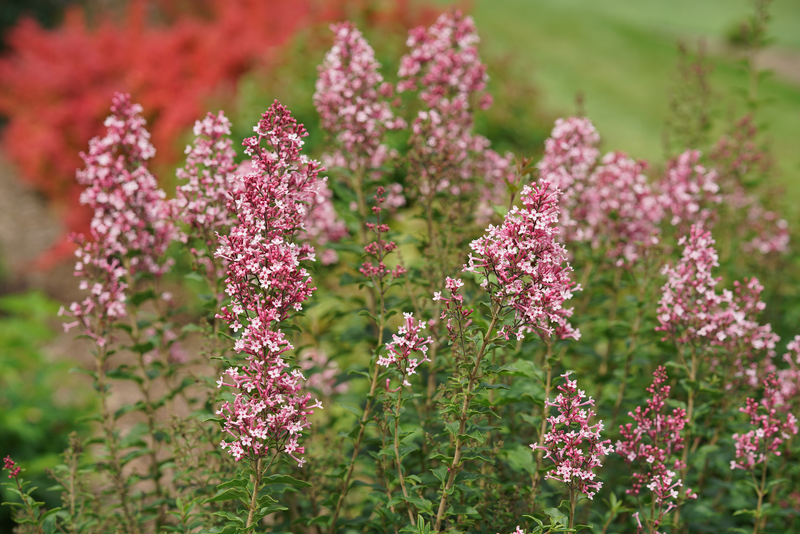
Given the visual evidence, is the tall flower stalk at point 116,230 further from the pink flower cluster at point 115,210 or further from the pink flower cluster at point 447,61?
the pink flower cluster at point 447,61

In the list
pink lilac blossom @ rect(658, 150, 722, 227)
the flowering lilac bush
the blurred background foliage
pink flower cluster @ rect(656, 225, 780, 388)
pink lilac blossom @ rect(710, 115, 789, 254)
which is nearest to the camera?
the flowering lilac bush

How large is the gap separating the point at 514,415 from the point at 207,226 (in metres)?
1.80

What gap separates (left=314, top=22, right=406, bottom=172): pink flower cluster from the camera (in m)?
3.48

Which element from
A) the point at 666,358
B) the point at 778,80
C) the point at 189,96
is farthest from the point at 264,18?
the point at 778,80

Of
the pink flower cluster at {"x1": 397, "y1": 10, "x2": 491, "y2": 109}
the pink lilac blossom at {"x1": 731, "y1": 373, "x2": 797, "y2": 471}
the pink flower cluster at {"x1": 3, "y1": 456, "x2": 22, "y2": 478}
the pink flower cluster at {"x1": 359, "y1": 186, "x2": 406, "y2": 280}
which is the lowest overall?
the pink flower cluster at {"x1": 3, "y1": 456, "x2": 22, "y2": 478}

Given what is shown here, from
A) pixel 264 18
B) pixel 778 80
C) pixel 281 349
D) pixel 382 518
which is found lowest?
pixel 382 518

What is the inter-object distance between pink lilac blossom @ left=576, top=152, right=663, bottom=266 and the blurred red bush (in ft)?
23.2

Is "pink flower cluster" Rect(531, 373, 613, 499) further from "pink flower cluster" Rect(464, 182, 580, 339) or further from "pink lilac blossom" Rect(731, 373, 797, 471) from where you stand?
"pink lilac blossom" Rect(731, 373, 797, 471)

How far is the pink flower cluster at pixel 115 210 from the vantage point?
10.3ft

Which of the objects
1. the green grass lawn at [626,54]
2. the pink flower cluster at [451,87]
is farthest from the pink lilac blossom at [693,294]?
the green grass lawn at [626,54]

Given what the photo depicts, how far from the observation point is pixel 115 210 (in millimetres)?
3275

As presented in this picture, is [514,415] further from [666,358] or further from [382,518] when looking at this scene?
[666,358]

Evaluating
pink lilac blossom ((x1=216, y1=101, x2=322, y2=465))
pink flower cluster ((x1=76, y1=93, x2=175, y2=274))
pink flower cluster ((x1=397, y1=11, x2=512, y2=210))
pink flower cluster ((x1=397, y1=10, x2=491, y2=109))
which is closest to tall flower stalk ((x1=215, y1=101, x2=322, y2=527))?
pink lilac blossom ((x1=216, y1=101, x2=322, y2=465))

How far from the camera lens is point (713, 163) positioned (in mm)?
4805
